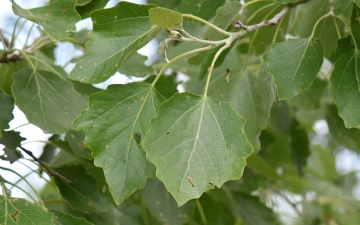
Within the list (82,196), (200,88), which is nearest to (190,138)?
(82,196)

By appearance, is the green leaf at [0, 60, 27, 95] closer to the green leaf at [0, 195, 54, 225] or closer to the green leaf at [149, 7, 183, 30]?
the green leaf at [0, 195, 54, 225]

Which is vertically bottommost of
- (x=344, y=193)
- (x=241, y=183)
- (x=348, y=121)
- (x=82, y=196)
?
(x=344, y=193)

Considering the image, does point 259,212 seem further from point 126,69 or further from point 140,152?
point 140,152

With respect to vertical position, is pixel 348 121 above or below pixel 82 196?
above

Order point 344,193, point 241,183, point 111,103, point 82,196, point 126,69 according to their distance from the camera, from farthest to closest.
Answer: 1. point 344,193
2. point 241,183
3. point 126,69
4. point 82,196
5. point 111,103

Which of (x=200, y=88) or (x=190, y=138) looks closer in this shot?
(x=190, y=138)

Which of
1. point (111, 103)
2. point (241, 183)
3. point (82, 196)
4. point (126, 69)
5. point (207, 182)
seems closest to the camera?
point (207, 182)

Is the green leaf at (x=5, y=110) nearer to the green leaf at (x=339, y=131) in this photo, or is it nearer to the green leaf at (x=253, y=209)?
the green leaf at (x=253, y=209)
